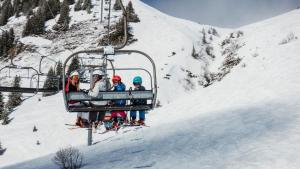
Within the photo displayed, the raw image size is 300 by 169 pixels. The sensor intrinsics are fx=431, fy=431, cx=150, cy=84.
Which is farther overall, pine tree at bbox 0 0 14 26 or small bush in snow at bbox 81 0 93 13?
pine tree at bbox 0 0 14 26

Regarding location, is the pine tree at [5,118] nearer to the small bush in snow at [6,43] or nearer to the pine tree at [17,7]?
the small bush in snow at [6,43]

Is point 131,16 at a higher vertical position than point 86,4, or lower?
lower

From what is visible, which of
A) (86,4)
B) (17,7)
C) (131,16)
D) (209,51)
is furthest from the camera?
(17,7)

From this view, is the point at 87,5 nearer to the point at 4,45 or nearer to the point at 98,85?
the point at 4,45

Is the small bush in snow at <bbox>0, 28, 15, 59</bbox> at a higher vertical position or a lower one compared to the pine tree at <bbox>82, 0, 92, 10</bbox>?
lower

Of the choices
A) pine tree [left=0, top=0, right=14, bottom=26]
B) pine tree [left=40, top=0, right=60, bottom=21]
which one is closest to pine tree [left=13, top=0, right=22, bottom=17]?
pine tree [left=0, top=0, right=14, bottom=26]

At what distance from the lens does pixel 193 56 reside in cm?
4581

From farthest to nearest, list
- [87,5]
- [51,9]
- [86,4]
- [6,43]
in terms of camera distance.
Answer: [51,9]
[86,4]
[87,5]
[6,43]

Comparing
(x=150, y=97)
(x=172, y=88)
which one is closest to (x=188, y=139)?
(x=150, y=97)

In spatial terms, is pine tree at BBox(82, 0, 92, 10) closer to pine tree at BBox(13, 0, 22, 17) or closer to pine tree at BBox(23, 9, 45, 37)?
pine tree at BBox(23, 9, 45, 37)

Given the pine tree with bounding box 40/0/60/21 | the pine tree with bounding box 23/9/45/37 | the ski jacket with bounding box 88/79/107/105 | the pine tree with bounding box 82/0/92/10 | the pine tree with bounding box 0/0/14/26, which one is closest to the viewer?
the ski jacket with bounding box 88/79/107/105

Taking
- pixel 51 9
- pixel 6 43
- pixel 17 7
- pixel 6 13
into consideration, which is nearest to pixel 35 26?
pixel 6 43

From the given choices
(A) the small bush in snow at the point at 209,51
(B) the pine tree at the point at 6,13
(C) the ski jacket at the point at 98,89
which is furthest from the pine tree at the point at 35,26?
(C) the ski jacket at the point at 98,89

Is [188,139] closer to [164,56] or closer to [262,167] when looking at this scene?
[262,167]
